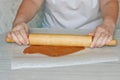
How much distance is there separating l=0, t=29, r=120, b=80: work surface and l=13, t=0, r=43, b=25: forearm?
301mm

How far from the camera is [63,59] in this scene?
73cm

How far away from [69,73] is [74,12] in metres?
0.54

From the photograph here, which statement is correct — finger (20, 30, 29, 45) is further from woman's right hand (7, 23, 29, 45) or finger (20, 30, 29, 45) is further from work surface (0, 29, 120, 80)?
work surface (0, 29, 120, 80)

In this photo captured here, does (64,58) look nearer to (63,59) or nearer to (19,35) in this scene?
(63,59)

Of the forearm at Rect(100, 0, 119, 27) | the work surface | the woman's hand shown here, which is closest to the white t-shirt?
the forearm at Rect(100, 0, 119, 27)

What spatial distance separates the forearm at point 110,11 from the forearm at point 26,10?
0.26 metres

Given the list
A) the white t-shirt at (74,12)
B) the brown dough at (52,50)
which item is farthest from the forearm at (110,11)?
the brown dough at (52,50)

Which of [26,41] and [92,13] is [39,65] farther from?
[92,13]

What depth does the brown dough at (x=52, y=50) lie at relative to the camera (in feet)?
2.53

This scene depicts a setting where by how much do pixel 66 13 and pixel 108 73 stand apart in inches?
21.0

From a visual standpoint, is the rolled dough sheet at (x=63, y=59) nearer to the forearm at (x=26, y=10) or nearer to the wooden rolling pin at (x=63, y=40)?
the wooden rolling pin at (x=63, y=40)

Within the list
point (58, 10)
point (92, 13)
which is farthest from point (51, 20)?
point (92, 13)

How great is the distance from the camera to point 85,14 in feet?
3.83

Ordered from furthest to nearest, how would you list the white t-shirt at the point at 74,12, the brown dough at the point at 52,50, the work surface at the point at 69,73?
the white t-shirt at the point at 74,12, the brown dough at the point at 52,50, the work surface at the point at 69,73
